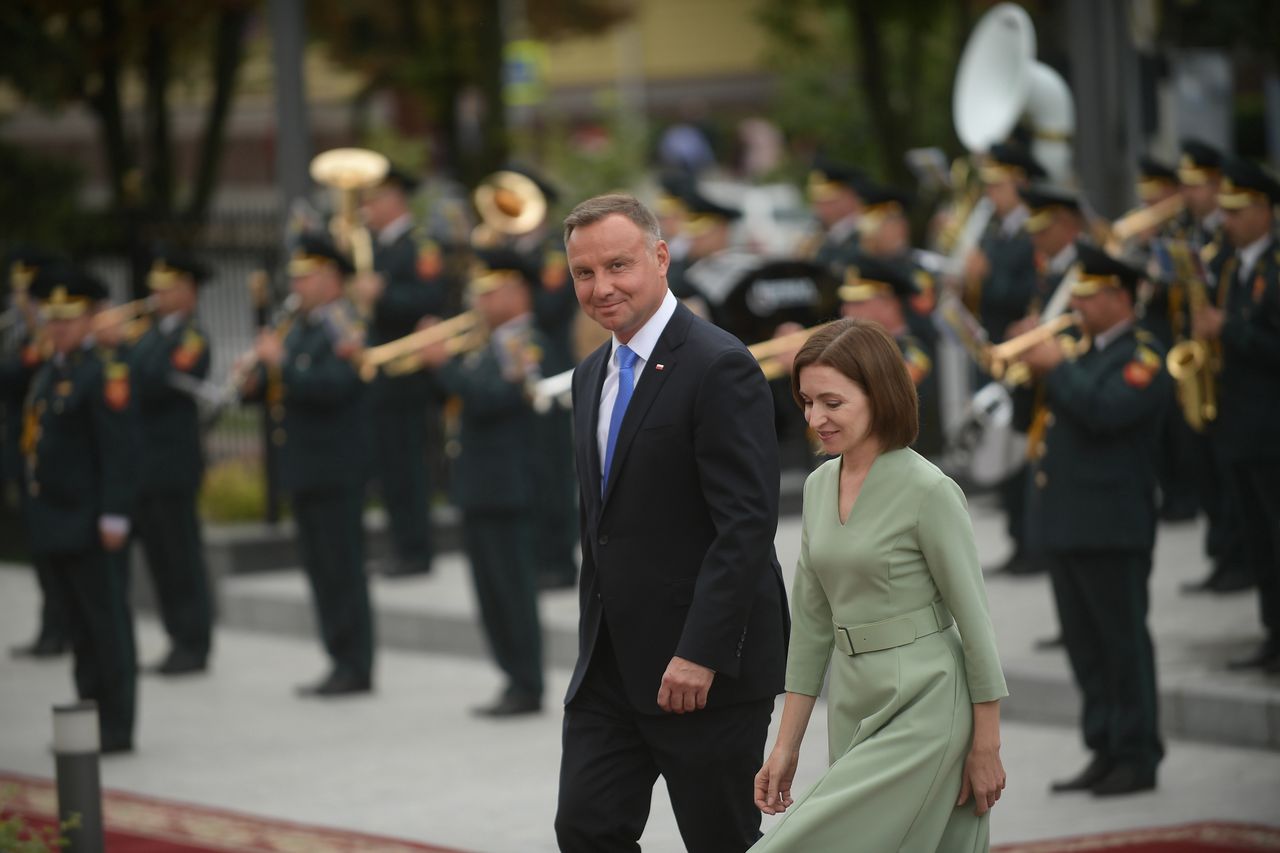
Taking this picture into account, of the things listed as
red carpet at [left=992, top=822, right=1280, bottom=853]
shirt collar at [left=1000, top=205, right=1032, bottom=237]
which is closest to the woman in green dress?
red carpet at [left=992, top=822, right=1280, bottom=853]

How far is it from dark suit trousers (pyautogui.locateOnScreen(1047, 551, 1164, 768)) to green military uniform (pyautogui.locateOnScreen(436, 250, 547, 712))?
115 inches

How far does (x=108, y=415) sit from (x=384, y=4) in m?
12.7

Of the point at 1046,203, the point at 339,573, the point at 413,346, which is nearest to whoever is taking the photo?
the point at 1046,203

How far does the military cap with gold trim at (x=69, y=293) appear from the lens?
31.2 feet

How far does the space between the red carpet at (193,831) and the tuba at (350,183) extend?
545cm

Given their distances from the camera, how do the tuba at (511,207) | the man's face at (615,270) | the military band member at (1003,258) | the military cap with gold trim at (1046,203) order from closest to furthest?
the man's face at (615,270), the military cap with gold trim at (1046,203), the military band member at (1003,258), the tuba at (511,207)

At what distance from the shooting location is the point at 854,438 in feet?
15.7

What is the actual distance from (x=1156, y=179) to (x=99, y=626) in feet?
18.5

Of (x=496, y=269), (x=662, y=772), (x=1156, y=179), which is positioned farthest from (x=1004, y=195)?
(x=662, y=772)

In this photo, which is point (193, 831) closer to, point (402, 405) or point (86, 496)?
point (86, 496)

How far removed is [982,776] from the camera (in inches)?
184

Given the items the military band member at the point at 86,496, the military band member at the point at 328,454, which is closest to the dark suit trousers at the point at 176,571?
the military band member at the point at 328,454

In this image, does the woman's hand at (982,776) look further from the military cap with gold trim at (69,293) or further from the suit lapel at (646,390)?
the military cap with gold trim at (69,293)

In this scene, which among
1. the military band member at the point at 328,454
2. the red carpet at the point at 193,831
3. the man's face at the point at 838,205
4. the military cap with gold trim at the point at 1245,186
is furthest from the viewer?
the man's face at the point at 838,205
